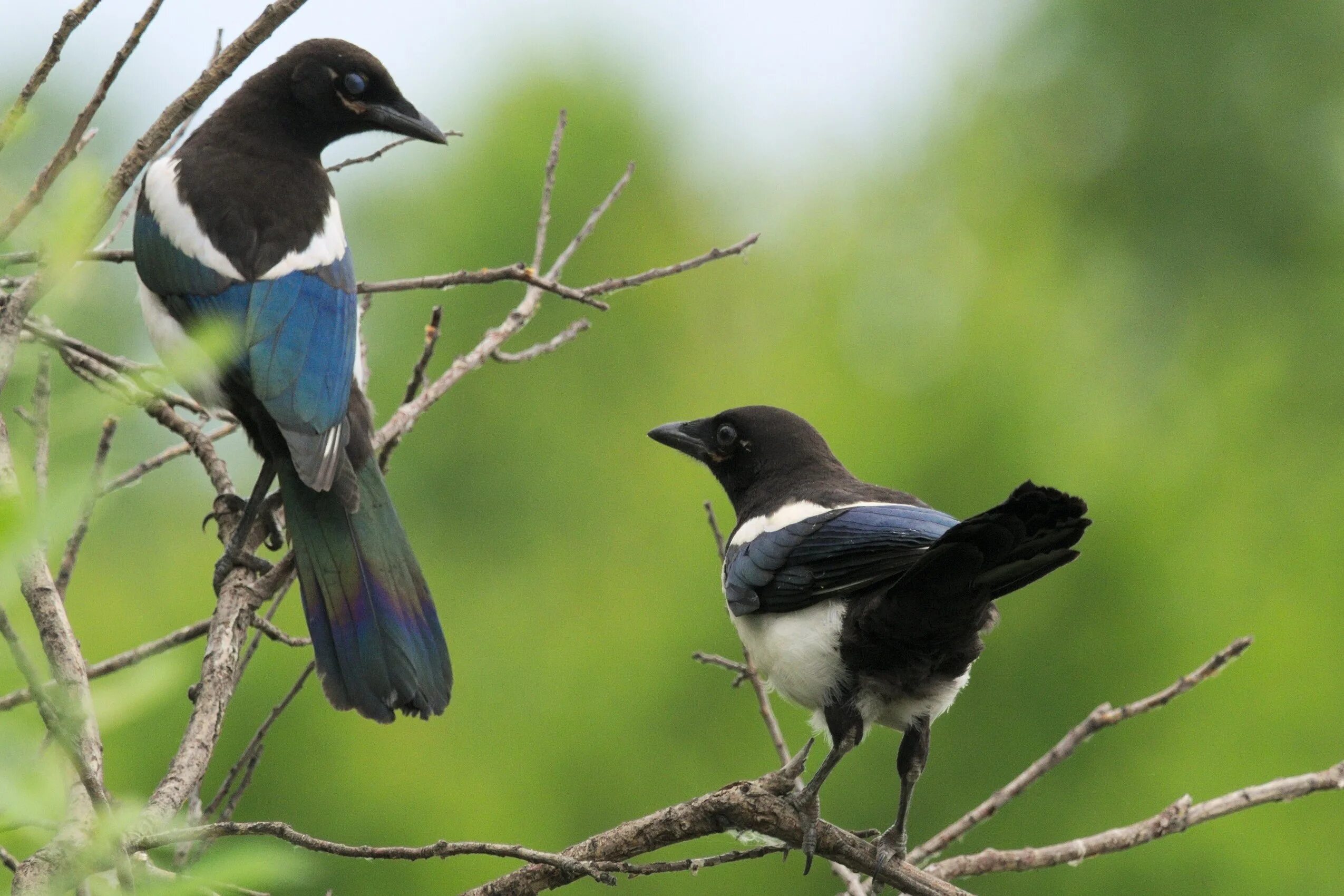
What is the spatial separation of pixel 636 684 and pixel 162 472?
20.8ft

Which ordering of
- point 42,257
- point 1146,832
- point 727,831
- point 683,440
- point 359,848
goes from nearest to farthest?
point 42,257, point 359,848, point 727,831, point 1146,832, point 683,440

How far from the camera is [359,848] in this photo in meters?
1.45

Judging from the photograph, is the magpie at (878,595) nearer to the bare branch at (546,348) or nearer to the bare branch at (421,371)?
the bare branch at (546,348)

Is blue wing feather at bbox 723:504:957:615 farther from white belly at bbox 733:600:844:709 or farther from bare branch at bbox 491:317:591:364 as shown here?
bare branch at bbox 491:317:591:364

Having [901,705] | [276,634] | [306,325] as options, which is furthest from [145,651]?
[901,705]

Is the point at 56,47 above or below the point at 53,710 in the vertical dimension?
above

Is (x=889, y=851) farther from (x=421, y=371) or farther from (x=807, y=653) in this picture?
(x=421, y=371)

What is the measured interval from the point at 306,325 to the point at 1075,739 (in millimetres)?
1508

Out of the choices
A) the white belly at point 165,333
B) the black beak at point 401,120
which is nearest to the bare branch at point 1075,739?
the white belly at point 165,333

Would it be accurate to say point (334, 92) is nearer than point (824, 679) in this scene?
No

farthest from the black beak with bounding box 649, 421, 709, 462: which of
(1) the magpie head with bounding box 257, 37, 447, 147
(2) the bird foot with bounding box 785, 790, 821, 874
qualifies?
(2) the bird foot with bounding box 785, 790, 821, 874

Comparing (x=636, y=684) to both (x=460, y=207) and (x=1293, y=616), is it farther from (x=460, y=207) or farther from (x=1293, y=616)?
(x=460, y=207)

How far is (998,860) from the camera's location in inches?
85.0

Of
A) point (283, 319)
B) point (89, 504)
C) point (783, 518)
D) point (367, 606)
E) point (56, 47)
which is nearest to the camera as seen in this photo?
point (89, 504)
